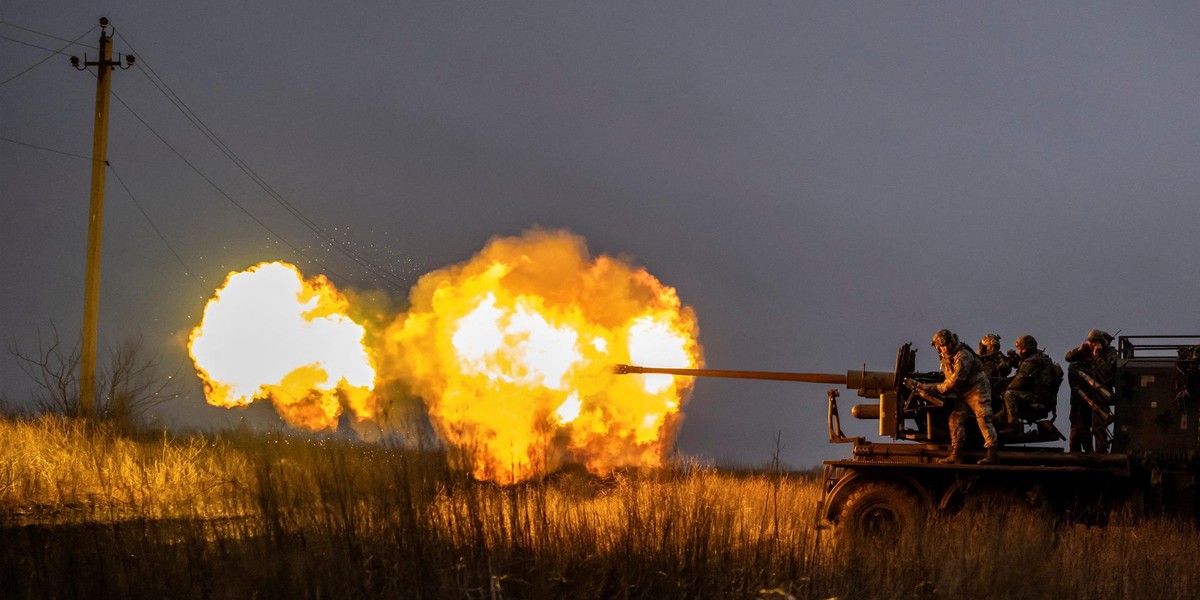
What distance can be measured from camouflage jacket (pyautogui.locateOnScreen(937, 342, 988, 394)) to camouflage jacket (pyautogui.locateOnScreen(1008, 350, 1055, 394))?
1.94 ft

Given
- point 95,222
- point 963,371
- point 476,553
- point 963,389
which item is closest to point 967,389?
point 963,389

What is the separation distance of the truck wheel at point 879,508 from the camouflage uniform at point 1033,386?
206 centimetres

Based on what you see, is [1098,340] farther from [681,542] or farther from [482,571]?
[482,571]

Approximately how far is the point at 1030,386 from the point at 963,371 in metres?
1.16

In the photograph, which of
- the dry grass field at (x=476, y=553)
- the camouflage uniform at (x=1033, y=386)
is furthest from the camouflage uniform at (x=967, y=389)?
the dry grass field at (x=476, y=553)

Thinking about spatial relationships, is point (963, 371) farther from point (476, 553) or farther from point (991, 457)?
point (476, 553)

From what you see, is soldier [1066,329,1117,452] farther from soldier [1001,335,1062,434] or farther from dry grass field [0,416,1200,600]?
dry grass field [0,416,1200,600]

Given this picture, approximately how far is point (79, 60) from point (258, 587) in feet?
68.4

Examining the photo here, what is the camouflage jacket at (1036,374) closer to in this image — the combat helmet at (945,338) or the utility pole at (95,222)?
the combat helmet at (945,338)

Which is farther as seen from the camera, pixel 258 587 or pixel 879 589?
pixel 879 589

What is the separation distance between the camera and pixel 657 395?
933 inches

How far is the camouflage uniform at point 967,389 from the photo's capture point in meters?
17.7

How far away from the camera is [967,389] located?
17906mm

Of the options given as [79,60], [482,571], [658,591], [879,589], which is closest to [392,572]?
[482,571]
